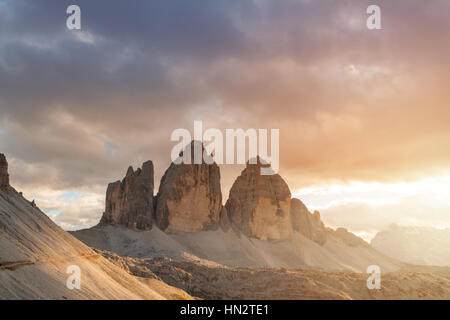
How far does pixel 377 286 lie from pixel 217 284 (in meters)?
16.0

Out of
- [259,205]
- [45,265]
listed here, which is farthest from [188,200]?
[45,265]

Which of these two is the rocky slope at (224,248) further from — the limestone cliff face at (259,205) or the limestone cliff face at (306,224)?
the limestone cliff face at (259,205)

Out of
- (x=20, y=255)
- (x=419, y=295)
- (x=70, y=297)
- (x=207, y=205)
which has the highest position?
(x=207, y=205)

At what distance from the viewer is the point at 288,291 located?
36812 mm

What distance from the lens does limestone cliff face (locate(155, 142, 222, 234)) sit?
79.4m

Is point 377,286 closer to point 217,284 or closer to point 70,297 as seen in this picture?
point 217,284

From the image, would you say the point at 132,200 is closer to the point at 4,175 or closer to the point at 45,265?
the point at 4,175

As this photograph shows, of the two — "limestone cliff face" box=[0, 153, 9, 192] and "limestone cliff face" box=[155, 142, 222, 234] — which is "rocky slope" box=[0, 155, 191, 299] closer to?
"limestone cliff face" box=[0, 153, 9, 192]

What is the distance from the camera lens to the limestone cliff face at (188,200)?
79375 mm

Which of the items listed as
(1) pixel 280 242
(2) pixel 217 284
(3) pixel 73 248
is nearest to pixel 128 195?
(1) pixel 280 242

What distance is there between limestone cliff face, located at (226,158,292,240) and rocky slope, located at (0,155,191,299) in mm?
62210

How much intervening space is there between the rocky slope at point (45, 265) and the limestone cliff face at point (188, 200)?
49.5m
